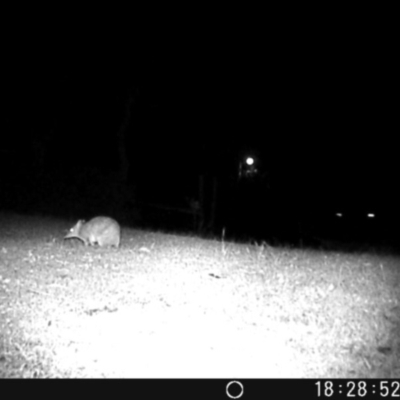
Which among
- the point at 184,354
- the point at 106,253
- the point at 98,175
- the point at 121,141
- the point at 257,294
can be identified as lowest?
the point at 184,354

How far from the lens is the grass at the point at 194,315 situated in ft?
17.9

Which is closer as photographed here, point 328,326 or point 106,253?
point 328,326

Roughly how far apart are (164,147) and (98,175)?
731 cm

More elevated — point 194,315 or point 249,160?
point 249,160

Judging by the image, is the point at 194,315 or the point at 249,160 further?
the point at 249,160

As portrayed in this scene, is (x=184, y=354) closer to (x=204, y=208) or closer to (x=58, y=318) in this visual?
(x=58, y=318)

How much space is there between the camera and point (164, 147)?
3228 centimetres

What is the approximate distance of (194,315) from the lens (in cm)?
702

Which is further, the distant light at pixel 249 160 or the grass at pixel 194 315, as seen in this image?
the distant light at pixel 249 160

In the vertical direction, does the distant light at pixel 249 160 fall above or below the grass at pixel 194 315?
above

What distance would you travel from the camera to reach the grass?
5445 millimetres

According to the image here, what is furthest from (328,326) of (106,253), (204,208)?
(204,208)

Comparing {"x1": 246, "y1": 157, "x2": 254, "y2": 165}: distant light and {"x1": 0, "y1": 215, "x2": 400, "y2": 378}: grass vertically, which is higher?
{"x1": 246, "y1": 157, "x2": 254, "y2": 165}: distant light

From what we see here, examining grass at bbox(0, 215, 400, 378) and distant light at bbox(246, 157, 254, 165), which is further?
distant light at bbox(246, 157, 254, 165)
